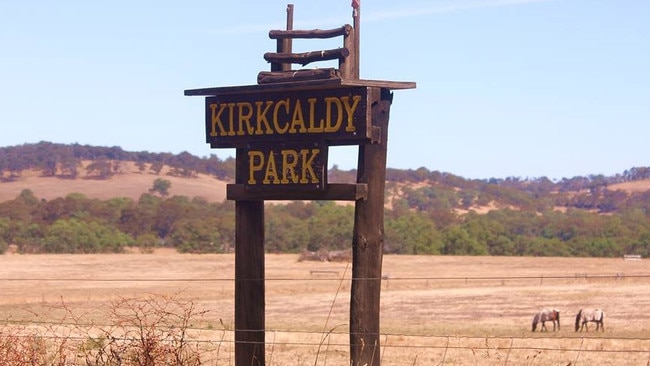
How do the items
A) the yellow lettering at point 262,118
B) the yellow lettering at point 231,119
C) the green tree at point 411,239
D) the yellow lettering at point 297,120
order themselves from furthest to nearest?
the green tree at point 411,239 → the yellow lettering at point 231,119 → the yellow lettering at point 262,118 → the yellow lettering at point 297,120

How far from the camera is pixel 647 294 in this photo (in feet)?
160

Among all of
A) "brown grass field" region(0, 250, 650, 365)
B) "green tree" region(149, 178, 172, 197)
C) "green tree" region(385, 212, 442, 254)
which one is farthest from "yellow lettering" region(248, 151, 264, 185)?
"green tree" region(149, 178, 172, 197)

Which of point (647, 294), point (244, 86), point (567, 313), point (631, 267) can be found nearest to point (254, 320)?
point (244, 86)

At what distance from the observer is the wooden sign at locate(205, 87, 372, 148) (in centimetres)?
954

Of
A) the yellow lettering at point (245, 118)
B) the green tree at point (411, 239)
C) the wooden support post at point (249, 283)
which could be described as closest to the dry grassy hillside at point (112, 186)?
the green tree at point (411, 239)

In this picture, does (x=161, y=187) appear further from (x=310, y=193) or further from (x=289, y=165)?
(x=310, y=193)

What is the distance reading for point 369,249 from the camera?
9.61 metres

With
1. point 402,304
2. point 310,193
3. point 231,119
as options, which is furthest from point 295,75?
point 402,304

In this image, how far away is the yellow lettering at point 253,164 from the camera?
10094 mm

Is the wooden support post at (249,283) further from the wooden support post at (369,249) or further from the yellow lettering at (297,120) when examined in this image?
the wooden support post at (369,249)

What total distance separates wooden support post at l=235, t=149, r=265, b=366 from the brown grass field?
431mm

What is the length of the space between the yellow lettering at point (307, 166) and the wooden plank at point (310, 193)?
0.36ft

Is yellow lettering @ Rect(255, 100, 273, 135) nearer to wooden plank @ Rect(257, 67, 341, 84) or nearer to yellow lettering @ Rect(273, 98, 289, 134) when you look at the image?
yellow lettering @ Rect(273, 98, 289, 134)

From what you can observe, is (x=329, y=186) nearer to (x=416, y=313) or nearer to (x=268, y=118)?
(x=268, y=118)
